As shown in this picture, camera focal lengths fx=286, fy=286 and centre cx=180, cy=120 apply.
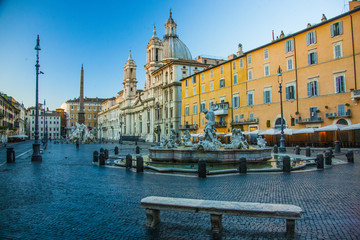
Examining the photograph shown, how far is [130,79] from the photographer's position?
91.1m

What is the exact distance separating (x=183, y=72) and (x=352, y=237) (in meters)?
57.6

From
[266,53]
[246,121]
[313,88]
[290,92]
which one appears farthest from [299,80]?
[246,121]

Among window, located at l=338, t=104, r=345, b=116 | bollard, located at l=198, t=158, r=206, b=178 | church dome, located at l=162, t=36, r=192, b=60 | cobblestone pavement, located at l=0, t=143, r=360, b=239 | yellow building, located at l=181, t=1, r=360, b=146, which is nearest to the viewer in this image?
cobblestone pavement, located at l=0, t=143, r=360, b=239

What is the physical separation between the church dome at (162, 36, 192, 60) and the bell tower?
17.1 m

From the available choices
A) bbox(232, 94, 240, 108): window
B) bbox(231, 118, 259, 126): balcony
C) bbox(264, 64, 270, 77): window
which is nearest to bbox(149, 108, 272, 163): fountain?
bbox(231, 118, 259, 126): balcony

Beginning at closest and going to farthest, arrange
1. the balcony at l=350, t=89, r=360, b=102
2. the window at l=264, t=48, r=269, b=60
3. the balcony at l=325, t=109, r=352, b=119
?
the balcony at l=350, t=89, r=360, b=102
the balcony at l=325, t=109, r=352, b=119
the window at l=264, t=48, r=269, b=60

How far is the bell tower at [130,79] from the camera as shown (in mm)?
90438

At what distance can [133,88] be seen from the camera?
90.8 m

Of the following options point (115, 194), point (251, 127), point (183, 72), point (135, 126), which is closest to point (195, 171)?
point (115, 194)

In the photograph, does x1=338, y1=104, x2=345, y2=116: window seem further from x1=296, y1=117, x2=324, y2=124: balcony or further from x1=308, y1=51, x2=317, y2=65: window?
x1=308, y1=51, x2=317, y2=65: window

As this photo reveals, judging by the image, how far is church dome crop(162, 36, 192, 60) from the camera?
76.4m

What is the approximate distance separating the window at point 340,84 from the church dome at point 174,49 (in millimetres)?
51428

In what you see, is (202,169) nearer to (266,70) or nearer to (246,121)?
(266,70)

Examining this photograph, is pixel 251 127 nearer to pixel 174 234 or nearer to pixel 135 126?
pixel 174 234
